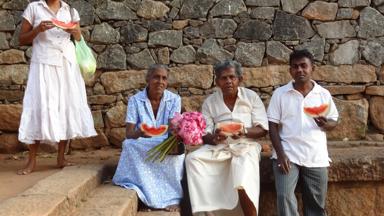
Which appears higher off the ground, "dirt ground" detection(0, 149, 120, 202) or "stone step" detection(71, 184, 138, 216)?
"stone step" detection(71, 184, 138, 216)

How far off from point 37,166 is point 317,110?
269 cm

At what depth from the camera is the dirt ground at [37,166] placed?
3.81 meters

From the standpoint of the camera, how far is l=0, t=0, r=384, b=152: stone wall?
6.02 metres

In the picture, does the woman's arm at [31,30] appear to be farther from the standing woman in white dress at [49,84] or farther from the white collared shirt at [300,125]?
the white collared shirt at [300,125]

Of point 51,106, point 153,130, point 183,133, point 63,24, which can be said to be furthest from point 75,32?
point 183,133

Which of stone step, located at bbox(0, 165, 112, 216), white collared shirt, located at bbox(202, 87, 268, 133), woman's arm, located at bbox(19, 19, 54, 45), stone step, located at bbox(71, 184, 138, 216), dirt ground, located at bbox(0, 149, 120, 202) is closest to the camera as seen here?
stone step, located at bbox(0, 165, 112, 216)

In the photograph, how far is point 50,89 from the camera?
14.3 ft

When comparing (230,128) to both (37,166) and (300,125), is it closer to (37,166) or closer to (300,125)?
(300,125)

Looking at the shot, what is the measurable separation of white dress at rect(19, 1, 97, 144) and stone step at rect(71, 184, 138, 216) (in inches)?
28.1

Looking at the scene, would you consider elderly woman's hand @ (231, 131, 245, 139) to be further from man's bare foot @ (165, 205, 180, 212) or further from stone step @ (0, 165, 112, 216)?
stone step @ (0, 165, 112, 216)

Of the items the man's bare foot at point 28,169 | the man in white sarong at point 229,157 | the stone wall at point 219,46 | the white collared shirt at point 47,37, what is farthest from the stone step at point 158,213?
the stone wall at point 219,46

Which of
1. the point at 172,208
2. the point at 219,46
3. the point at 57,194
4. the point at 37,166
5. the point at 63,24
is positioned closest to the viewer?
the point at 57,194

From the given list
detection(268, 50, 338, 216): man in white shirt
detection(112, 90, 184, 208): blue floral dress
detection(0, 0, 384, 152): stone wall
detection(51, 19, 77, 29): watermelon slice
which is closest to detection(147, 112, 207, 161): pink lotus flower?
detection(112, 90, 184, 208): blue floral dress

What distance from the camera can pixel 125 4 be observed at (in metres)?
6.02
